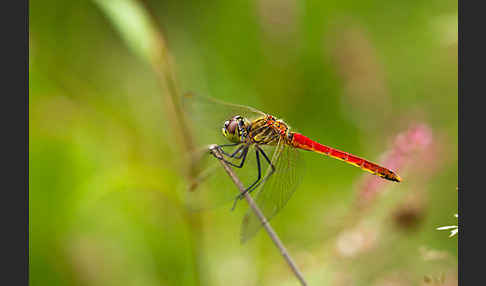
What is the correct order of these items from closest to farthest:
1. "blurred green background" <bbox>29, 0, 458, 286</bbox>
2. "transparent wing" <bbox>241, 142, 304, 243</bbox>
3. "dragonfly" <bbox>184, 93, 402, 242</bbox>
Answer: "transparent wing" <bbox>241, 142, 304, 243</bbox> < "dragonfly" <bbox>184, 93, 402, 242</bbox> < "blurred green background" <bbox>29, 0, 458, 286</bbox>

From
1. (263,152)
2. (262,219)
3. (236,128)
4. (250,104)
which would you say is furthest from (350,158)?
(250,104)

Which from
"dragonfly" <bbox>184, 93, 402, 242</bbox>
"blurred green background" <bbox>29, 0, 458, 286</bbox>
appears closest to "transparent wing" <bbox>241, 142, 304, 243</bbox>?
"dragonfly" <bbox>184, 93, 402, 242</bbox>

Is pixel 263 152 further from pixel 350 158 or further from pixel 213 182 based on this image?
pixel 350 158

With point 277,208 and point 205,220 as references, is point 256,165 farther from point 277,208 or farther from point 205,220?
point 205,220

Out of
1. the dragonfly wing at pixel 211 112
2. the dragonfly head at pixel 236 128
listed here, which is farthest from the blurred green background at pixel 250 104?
the dragonfly head at pixel 236 128

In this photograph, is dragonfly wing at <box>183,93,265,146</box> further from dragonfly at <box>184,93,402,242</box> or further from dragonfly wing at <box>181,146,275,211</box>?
dragonfly wing at <box>181,146,275,211</box>

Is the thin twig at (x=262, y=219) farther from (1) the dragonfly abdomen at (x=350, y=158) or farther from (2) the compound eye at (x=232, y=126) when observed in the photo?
(1) the dragonfly abdomen at (x=350, y=158)

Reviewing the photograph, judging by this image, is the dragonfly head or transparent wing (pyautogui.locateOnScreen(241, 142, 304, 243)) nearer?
transparent wing (pyautogui.locateOnScreen(241, 142, 304, 243))

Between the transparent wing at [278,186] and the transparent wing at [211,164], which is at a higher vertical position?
the transparent wing at [211,164]
